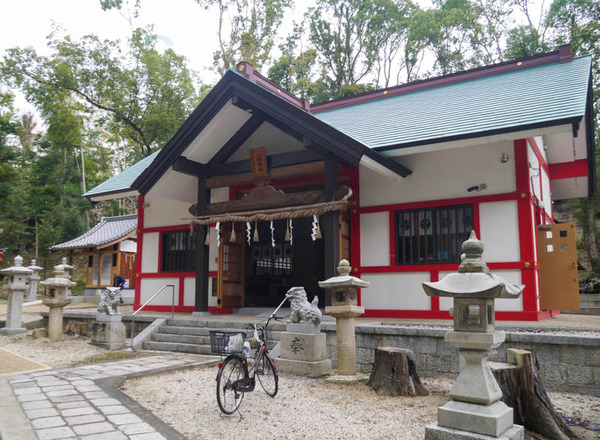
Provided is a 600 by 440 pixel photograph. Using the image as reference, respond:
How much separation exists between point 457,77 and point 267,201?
727 cm

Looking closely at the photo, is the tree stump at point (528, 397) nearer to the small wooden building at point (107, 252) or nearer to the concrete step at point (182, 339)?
the concrete step at point (182, 339)

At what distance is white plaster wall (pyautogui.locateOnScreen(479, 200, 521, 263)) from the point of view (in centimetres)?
926

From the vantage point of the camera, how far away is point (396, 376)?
605cm

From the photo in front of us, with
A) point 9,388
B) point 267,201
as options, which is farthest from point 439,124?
point 9,388

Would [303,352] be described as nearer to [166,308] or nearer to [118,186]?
[166,308]

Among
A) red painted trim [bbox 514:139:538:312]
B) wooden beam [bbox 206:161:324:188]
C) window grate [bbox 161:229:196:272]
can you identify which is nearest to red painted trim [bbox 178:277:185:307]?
window grate [bbox 161:229:196:272]

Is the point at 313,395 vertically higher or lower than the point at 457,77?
lower

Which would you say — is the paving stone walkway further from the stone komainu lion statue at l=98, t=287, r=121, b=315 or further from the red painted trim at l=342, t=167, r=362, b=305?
the red painted trim at l=342, t=167, r=362, b=305

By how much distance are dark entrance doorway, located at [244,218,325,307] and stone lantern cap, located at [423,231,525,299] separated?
11.0 m

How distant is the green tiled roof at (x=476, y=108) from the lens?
28.7 ft

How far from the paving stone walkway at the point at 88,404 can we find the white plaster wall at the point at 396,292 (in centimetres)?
442

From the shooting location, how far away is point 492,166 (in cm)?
964

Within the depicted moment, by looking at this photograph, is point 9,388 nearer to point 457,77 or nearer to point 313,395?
point 313,395

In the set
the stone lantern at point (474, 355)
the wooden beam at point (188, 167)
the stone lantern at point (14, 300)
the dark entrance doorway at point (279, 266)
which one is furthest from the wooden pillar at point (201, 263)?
the stone lantern at point (474, 355)
